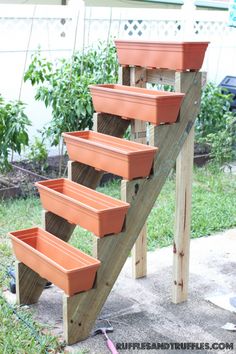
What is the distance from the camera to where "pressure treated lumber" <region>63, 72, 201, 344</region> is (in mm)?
3035

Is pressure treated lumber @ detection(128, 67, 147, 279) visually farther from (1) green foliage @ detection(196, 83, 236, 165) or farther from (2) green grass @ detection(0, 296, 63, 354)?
(1) green foliage @ detection(196, 83, 236, 165)

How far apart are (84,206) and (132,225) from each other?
0.95 ft

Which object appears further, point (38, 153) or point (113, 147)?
point (38, 153)

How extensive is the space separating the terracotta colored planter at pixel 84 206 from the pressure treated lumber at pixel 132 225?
8 centimetres

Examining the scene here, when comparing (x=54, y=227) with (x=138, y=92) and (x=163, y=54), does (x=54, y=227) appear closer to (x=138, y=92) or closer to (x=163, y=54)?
(x=138, y=92)

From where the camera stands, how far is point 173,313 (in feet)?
11.2

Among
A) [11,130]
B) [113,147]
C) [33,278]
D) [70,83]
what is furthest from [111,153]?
[70,83]

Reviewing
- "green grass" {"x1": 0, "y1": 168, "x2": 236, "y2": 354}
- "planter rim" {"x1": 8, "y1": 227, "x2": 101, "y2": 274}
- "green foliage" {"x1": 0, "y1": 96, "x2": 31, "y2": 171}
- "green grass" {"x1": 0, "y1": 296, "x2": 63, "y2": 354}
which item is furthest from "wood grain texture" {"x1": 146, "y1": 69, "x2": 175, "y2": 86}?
"green foliage" {"x1": 0, "y1": 96, "x2": 31, "y2": 171}

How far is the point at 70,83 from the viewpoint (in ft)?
18.9

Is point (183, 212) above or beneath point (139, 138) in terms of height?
beneath

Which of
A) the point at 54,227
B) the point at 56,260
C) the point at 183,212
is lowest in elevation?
the point at 56,260

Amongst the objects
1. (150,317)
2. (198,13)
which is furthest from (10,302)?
(198,13)

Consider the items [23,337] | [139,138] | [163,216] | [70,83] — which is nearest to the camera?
[23,337]

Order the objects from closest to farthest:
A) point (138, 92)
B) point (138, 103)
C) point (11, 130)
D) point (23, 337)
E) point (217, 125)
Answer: point (23, 337)
point (138, 103)
point (138, 92)
point (11, 130)
point (217, 125)
